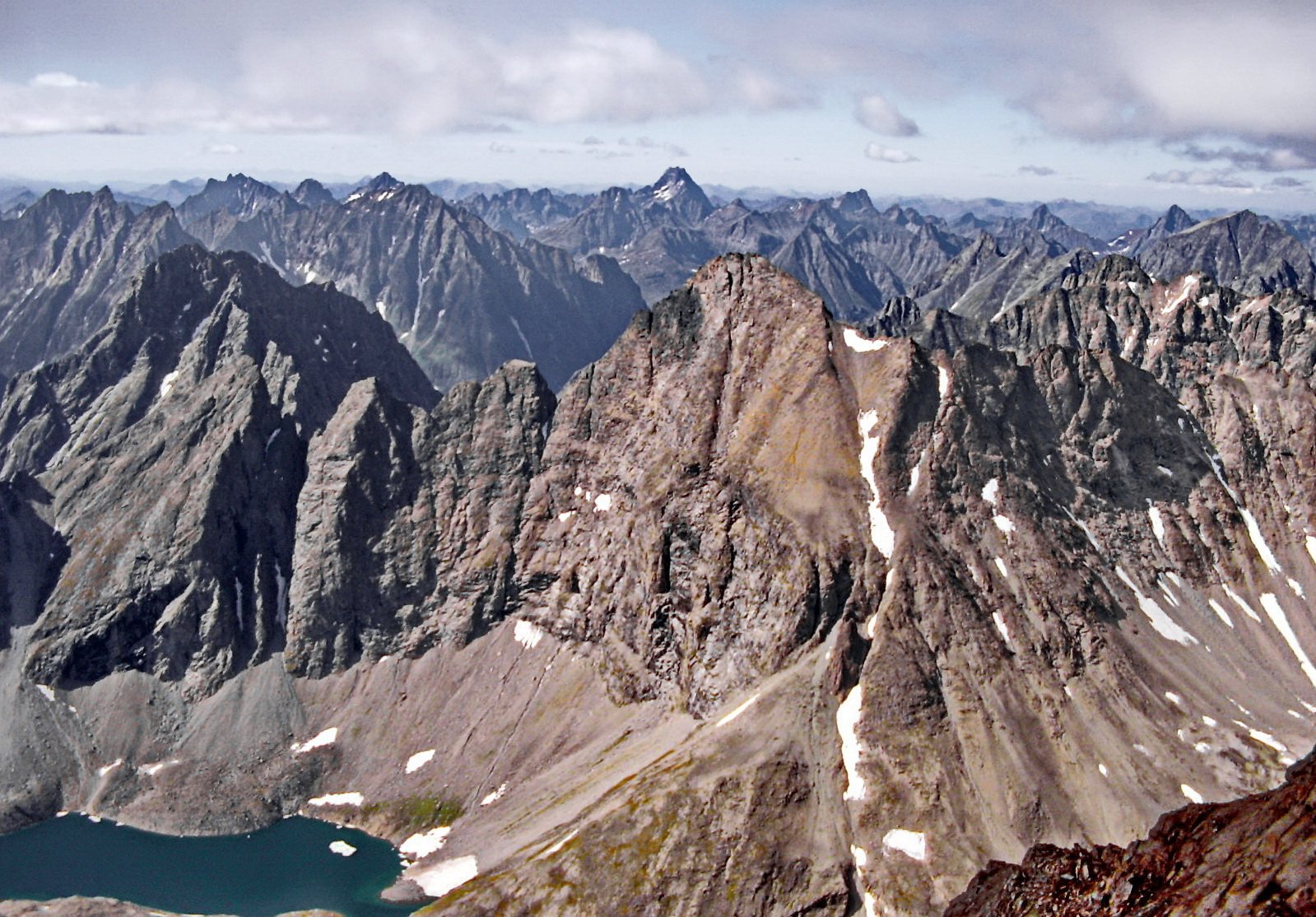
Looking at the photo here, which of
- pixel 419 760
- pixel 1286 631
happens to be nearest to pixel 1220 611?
pixel 1286 631

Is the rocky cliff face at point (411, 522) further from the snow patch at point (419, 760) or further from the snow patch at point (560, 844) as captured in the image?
the snow patch at point (560, 844)

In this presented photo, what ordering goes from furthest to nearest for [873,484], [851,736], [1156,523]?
[1156,523] → [873,484] → [851,736]

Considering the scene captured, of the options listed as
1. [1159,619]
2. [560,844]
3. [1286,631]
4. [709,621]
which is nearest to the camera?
[560,844]

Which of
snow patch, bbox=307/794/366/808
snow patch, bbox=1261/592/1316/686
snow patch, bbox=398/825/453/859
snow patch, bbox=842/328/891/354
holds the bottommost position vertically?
snow patch, bbox=307/794/366/808

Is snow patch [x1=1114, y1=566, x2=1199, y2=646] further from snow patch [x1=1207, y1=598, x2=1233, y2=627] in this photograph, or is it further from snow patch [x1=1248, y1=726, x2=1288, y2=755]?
snow patch [x1=1248, y1=726, x2=1288, y2=755]

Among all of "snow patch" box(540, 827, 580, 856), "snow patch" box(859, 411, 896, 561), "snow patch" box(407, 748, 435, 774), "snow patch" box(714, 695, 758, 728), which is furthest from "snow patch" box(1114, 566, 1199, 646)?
"snow patch" box(407, 748, 435, 774)

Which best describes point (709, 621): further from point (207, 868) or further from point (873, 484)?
point (207, 868)
